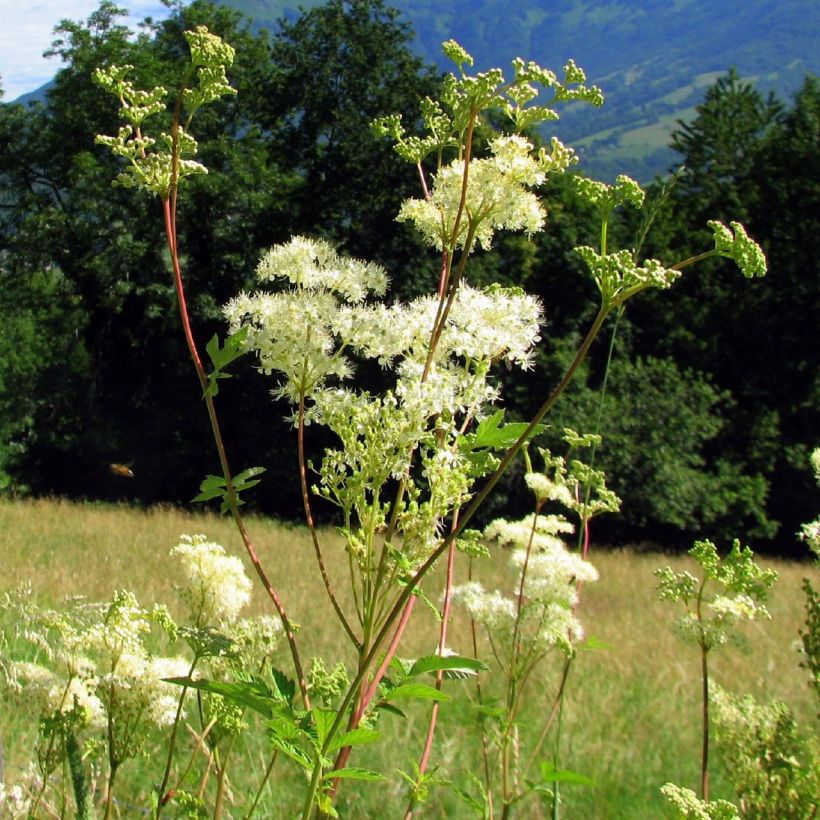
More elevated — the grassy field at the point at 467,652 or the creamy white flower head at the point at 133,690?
the creamy white flower head at the point at 133,690

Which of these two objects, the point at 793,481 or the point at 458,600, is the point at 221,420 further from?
the point at 458,600

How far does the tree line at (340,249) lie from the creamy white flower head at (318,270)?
750 inches

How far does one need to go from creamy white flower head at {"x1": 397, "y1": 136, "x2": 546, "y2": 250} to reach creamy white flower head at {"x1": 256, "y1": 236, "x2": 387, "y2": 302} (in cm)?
15

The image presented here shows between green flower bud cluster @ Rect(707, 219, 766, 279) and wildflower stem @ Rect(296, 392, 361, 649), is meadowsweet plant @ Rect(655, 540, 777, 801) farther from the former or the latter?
wildflower stem @ Rect(296, 392, 361, 649)

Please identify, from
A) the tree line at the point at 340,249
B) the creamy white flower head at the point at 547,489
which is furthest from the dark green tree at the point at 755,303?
the creamy white flower head at the point at 547,489

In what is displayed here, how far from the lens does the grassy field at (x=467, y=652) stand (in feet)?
13.6

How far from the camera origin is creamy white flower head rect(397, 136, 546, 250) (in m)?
1.53

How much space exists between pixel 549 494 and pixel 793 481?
76.0ft

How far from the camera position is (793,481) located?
23.6 meters

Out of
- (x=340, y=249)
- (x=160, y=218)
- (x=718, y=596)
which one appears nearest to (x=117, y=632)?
(x=718, y=596)

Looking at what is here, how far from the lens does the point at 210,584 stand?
76.2 inches

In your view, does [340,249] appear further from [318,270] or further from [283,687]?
[283,687]

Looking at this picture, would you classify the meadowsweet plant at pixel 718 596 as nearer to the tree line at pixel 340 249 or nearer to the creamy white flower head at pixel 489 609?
the creamy white flower head at pixel 489 609

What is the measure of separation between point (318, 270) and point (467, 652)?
6391 millimetres
